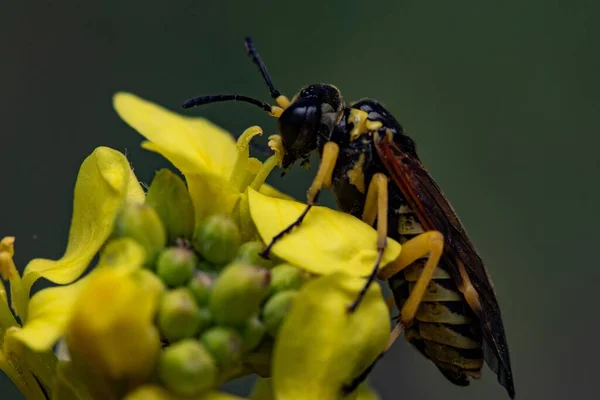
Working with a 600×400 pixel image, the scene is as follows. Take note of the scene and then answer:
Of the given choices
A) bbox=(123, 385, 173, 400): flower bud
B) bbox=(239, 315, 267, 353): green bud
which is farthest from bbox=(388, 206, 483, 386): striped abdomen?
bbox=(123, 385, 173, 400): flower bud

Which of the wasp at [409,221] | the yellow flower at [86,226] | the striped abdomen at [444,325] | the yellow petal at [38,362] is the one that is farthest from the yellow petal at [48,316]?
the striped abdomen at [444,325]

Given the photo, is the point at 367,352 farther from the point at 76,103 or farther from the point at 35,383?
the point at 76,103

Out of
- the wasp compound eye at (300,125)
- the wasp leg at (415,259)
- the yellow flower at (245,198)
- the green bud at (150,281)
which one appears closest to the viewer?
the green bud at (150,281)

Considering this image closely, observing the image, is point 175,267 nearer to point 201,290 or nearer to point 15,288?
point 201,290

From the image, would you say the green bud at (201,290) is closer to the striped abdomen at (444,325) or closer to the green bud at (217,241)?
the green bud at (217,241)

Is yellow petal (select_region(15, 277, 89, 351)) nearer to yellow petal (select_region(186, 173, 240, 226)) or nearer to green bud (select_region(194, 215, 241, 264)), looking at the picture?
green bud (select_region(194, 215, 241, 264))

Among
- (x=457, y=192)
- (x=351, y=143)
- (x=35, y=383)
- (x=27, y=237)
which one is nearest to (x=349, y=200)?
(x=351, y=143)
